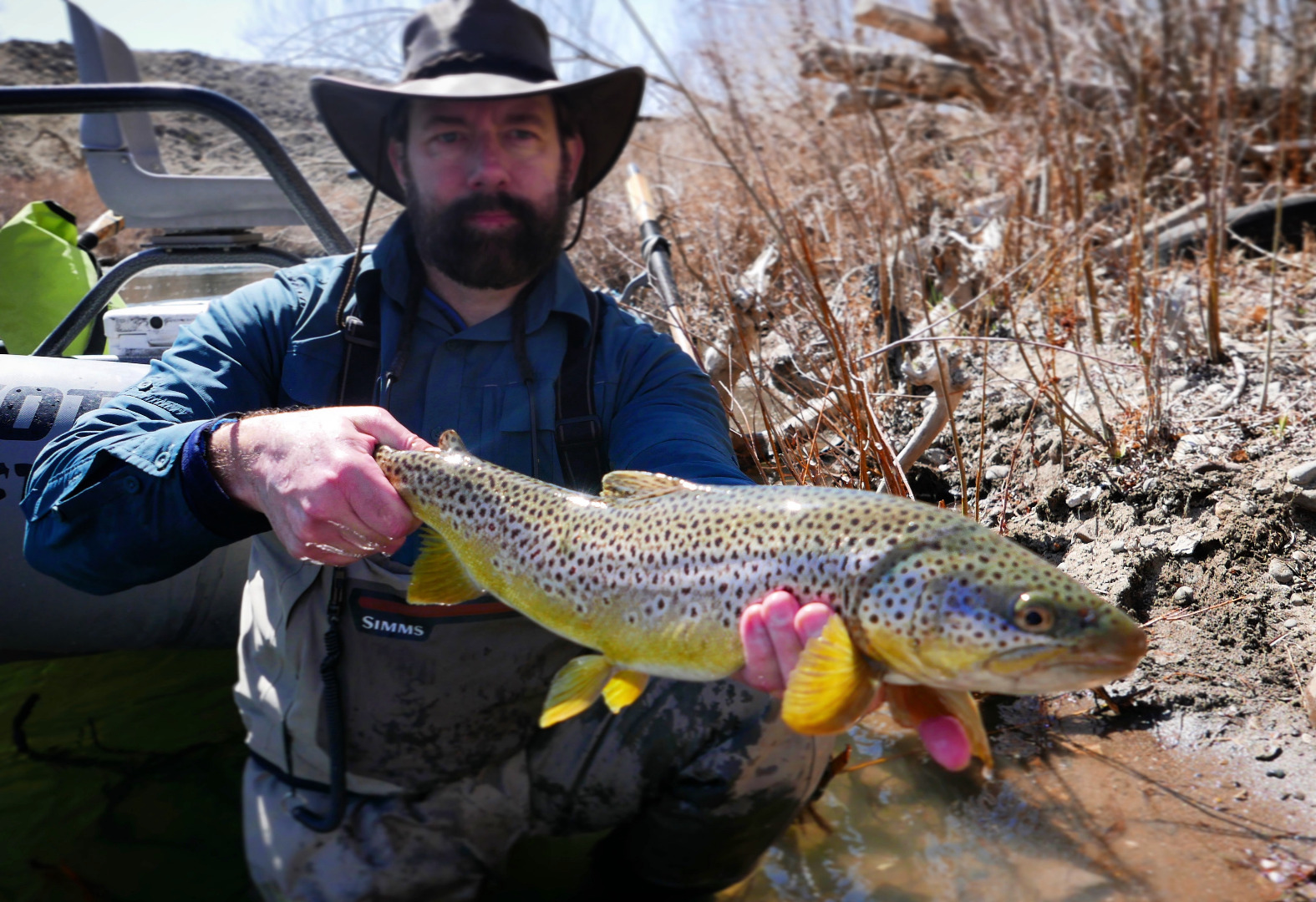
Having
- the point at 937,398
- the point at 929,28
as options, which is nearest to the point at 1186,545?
the point at 937,398

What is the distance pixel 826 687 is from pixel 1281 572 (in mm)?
2411

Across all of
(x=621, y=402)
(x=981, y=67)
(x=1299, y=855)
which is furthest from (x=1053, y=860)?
(x=981, y=67)

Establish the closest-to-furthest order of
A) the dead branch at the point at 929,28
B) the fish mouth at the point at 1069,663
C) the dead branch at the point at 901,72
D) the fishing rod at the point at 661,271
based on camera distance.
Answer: the fish mouth at the point at 1069,663, the fishing rod at the point at 661,271, the dead branch at the point at 901,72, the dead branch at the point at 929,28

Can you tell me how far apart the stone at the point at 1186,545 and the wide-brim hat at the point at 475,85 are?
2542mm

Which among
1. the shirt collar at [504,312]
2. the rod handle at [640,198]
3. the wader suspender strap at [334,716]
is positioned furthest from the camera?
the rod handle at [640,198]

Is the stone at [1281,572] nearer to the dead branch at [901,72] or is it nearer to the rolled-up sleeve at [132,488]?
the rolled-up sleeve at [132,488]

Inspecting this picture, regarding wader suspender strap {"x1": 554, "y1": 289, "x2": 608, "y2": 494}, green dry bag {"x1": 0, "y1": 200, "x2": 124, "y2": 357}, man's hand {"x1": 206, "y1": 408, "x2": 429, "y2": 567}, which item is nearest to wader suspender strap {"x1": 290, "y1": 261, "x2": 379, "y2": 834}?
man's hand {"x1": 206, "y1": 408, "x2": 429, "y2": 567}

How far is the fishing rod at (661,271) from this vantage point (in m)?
3.96

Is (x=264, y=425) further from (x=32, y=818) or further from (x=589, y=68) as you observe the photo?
(x=589, y=68)

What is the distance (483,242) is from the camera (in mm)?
3094

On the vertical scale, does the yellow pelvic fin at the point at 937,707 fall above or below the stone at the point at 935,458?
above

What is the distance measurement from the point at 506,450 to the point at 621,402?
382 millimetres

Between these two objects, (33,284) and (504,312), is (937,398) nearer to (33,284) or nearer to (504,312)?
(504,312)

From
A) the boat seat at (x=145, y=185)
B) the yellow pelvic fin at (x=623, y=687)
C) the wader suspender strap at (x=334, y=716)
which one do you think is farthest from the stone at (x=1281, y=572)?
the boat seat at (x=145, y=185)
